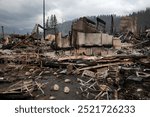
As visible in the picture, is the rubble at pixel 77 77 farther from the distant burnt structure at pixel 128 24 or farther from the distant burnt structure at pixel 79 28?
the distant burnt structure at pixel 128 24

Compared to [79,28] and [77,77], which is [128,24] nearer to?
[79,28]

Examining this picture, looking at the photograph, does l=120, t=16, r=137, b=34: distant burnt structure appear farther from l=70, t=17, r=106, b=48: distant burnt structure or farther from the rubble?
the rubble

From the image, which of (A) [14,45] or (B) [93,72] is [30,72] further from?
(A) [14,45]

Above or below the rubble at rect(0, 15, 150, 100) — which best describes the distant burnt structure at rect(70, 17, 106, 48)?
above

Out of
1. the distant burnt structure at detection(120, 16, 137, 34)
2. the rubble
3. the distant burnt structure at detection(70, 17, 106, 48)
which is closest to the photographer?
the rubble

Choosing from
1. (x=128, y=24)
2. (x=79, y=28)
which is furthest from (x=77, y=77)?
(x=128, y=24)

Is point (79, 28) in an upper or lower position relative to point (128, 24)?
lower

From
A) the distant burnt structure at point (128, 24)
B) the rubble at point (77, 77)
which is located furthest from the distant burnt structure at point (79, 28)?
the distant burnt structure at point (128, 24)

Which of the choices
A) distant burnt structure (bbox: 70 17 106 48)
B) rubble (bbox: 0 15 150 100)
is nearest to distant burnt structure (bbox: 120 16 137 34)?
distant burnt structure (bbox: 70 17 106 48)

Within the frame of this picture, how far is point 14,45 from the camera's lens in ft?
82.6

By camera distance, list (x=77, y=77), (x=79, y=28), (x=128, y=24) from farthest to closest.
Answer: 1. (x=128, y=24)
2. (x=79, y=28)
3. (x=77, y=77)

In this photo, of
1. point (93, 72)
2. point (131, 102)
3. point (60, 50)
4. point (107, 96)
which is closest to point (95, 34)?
point (60, 50)

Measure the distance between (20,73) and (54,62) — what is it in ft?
7.76

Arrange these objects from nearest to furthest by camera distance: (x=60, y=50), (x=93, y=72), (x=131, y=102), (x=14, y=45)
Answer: (x=131, y=102) < (x=93, y=72) < (x=60, y=50) < (x=14, y=45)
